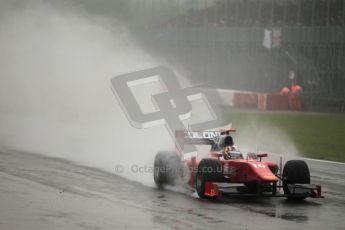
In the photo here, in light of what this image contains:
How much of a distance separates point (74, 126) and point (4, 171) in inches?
490

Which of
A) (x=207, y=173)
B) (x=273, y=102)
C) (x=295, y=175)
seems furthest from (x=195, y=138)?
(x=273, y=102)

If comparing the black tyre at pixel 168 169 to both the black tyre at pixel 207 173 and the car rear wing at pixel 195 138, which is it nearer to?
the car rear wing at pixel 195 138

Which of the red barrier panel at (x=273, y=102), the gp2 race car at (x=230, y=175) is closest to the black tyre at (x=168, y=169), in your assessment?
the gp2 race car at (x=230, y=175)

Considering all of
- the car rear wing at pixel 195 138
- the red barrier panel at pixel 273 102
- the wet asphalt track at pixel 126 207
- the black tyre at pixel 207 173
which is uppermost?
the red barrier panel at pixel 273 102

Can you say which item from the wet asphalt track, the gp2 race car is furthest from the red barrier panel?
the gp2 race car

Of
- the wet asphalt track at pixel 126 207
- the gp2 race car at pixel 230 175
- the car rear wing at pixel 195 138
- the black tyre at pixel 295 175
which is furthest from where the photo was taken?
the car rear wing at pixel 195 138

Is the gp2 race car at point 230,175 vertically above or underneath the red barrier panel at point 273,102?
underneath

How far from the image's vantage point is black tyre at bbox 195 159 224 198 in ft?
44.4

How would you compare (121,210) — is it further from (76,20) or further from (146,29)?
(146,29)

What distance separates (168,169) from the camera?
1495 cm

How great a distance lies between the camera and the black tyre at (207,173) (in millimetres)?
13539

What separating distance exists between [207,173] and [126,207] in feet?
5.58

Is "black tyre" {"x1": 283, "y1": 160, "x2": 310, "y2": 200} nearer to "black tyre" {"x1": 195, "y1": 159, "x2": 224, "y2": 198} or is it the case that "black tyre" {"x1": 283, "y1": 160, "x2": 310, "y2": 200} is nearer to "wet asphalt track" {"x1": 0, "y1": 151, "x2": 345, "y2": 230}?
"wet asphalt track" {"x1": 0, "y1": 151, "x2": 345, "y2": 230}

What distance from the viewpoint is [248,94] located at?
141 feet
